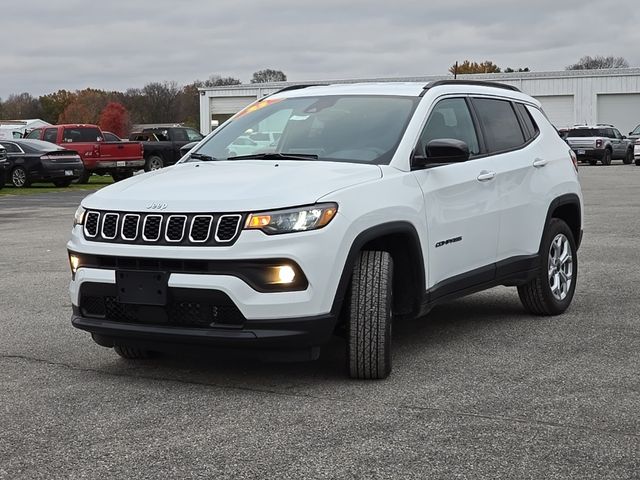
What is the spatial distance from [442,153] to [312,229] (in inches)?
49.0

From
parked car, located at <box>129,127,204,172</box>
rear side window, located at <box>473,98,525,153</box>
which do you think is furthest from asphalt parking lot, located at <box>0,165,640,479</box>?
parked car, located at <box>129,127,204,172</box>

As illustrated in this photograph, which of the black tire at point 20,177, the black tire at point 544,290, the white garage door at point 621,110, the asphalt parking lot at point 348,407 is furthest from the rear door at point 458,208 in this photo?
the white garage door at point 621,110

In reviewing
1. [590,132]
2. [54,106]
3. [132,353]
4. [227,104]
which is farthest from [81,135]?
[54,106]

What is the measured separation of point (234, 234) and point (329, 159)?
117 centimetres

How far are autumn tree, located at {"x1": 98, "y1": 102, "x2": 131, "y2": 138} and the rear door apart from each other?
401 ft

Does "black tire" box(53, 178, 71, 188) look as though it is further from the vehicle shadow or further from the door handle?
the door handle

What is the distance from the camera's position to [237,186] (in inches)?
216

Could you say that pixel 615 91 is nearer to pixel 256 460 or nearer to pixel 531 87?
pixel 531 87

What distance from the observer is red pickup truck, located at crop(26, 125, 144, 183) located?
3152 centimetres

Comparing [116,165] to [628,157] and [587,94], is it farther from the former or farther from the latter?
[587,94]

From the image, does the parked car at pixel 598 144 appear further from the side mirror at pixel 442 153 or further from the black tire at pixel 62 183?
the side mirror at pixel 442 153

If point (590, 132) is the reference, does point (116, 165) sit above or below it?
below

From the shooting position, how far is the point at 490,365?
613cm

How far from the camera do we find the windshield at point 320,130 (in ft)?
20.5
